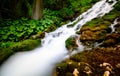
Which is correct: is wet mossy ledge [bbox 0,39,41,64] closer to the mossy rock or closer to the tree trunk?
the mossy rock

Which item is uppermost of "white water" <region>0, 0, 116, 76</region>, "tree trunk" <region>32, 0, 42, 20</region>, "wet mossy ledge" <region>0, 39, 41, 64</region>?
"tree trunk" <region>32, 0, 42, 20</region>

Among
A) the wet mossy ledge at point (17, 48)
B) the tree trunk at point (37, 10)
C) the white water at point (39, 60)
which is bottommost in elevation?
the white water at point (39, 60)

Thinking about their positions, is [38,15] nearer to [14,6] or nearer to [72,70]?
[14,6]

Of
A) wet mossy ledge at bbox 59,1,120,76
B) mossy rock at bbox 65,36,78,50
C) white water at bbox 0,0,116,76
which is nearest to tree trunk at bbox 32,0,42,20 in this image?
white water at bbox 0,0,116,76

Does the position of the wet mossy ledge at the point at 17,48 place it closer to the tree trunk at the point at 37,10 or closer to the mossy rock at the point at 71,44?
the mossy rock at the point at 71,44

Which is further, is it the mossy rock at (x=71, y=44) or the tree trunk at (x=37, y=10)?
the tree trunk at (x=37, y=10)

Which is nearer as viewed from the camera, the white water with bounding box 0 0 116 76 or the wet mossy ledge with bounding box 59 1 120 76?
the wet mossy ledge with bounding box 59 1 120 76

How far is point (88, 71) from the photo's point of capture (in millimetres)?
5246

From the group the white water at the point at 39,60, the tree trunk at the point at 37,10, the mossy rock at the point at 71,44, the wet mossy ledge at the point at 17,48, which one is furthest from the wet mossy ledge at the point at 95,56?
the tree trunk at the point at 37,10

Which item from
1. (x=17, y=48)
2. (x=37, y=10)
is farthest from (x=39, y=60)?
(x=37, y=10)

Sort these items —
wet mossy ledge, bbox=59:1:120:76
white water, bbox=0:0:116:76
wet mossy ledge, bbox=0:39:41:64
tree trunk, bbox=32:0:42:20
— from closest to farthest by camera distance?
wet mossy ledge, bbox=59:1:120:76 → white water, bbox=0:0:116:76 → wet mossy ledge, bbox=0:39:41:64 → tree trunk, bbox=32:0:42:20

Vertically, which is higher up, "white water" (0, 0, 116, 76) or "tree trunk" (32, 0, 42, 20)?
"tree trunk" (32, 0, 42, 20)

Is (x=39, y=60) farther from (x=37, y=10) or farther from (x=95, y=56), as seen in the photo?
(x=37, y=10)

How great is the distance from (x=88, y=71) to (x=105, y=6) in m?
7.09
